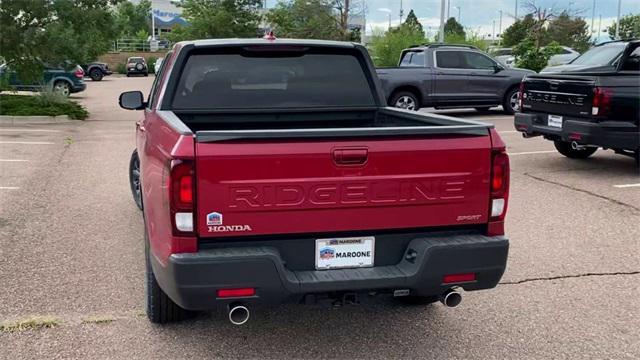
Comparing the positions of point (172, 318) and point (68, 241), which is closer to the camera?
point (172, 318)

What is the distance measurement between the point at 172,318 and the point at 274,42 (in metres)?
2.05

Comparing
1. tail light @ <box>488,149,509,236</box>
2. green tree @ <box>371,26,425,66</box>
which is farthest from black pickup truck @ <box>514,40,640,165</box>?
green tree @ <box>371,26,425,66</box>

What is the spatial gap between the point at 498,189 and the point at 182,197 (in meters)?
1.73

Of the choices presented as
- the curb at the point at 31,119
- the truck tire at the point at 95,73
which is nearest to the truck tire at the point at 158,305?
the curb at the point at 31,119

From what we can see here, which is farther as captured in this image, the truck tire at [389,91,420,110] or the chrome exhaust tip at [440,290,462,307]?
the truck tire at [389,91,420,110]

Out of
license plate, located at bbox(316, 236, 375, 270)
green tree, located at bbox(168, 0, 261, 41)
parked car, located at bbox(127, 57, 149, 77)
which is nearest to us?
license plate, located at bbox(316, 236, 375, 270)

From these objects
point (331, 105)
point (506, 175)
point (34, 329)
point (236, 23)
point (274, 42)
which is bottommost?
point (34, 329)

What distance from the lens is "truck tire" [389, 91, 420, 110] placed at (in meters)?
15.9

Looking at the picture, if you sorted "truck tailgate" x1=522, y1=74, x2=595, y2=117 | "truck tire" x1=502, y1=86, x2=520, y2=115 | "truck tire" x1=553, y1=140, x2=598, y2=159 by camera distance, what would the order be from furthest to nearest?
1. "truck tire" x1=502, y1=86, x2=520, y2=115
2. "truck tire" x1=553, y1=140, x2=598, y2=159
3. "truck tailgate" x1=522, y1=74, x2=595, y2=117

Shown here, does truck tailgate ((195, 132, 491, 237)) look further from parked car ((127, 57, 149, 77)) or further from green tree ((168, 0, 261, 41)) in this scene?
parked car ((127, 57, 149, 77))

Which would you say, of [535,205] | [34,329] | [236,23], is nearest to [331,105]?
[34,329]

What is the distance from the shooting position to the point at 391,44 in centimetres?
3189

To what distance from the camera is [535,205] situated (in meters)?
7.55

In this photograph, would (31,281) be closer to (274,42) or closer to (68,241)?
(68,241)
